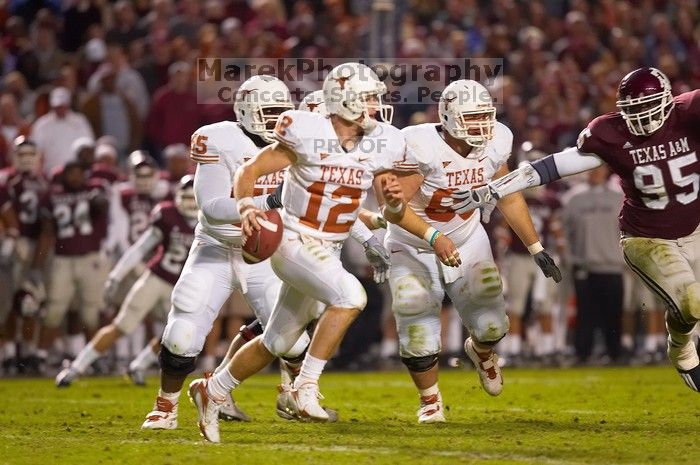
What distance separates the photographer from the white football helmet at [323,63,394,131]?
6.15m

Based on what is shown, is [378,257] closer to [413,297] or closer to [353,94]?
[413,297]

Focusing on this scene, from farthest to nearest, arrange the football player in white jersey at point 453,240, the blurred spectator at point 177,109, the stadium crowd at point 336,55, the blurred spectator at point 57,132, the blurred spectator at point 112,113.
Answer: the blurred spectator at point 112,113 → the blurred spectator at point 177,109 → the blurred spectator at point 57,132 → the stadium crowd at point 336,55 → the football player in white jersey at point 453,240

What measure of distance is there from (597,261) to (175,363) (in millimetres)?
6075

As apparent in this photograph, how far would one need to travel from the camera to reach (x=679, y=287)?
676 centimetres

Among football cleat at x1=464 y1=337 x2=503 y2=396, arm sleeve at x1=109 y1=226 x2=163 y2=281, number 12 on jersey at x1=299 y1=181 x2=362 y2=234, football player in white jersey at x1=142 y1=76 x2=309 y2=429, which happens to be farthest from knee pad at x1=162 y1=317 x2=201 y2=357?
arm sleeve at x1=109 y1=226 x2=163 y2=281

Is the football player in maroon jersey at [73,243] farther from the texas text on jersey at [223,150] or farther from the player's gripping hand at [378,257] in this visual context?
the player's gripping hand at [378,257]

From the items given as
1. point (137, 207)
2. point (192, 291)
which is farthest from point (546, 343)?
point (192, 291)

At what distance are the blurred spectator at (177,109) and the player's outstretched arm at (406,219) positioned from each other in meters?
5.80

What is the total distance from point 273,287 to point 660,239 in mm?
1945

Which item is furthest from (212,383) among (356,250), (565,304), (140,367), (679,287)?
(565,304)

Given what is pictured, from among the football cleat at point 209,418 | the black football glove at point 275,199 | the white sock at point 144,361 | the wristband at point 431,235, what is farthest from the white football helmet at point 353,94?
the white sock at point 144,361

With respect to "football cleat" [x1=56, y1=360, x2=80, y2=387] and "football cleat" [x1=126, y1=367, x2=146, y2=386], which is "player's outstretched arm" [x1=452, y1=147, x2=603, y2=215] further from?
"football cleat" [x1=56, y1=360, x2=80, y2=387]

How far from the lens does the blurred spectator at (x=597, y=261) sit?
38.6 feet

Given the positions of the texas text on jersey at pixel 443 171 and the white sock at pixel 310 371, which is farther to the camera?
the texas text on jersey at pixel 443 171
